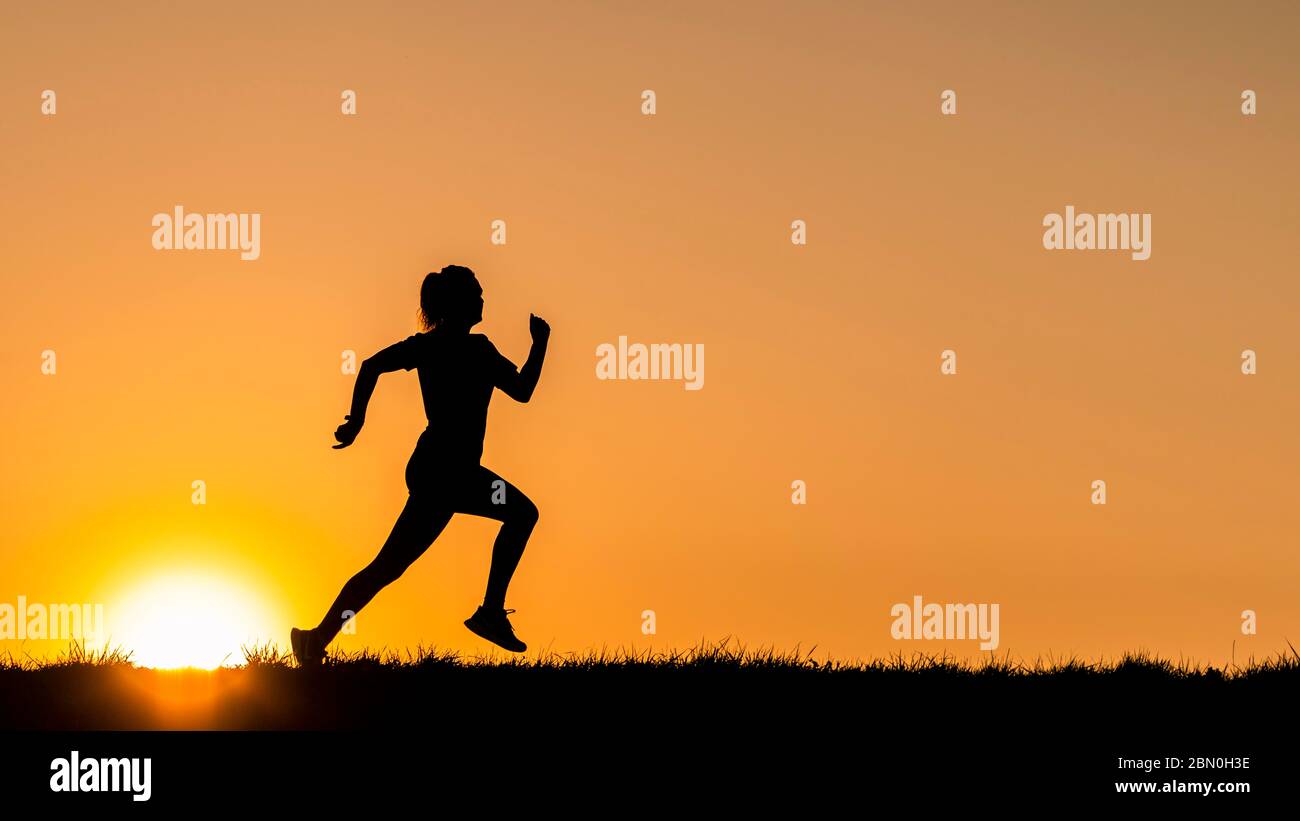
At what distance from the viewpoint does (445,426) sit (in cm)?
1116

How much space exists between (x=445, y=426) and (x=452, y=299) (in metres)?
0.85

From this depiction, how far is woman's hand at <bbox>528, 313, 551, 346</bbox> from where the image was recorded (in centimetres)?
1113

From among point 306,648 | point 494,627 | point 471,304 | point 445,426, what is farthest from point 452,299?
point 306,648

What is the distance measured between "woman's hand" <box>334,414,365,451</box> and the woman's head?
2.91 feet

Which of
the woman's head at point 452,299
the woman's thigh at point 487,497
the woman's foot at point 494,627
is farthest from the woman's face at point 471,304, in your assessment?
the woman's foot at point 494,627

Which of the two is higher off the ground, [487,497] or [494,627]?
[487,497]

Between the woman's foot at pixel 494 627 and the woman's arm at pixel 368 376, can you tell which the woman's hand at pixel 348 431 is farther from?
the woman's foot at pixel 494 627

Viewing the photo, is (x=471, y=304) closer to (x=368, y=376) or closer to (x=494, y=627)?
(x=368, y=376)

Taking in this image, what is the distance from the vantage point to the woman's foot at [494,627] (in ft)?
37.8

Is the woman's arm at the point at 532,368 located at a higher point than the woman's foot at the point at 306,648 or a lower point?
higher
